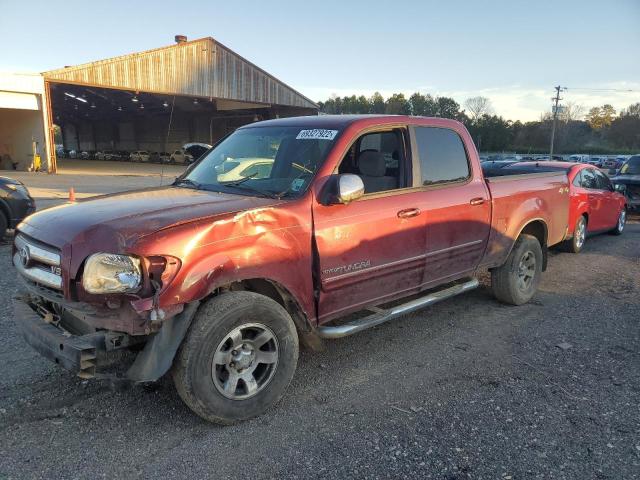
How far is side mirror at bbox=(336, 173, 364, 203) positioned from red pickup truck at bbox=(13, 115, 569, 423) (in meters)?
0.01

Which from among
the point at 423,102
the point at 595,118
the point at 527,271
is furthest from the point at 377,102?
the point at 527,271

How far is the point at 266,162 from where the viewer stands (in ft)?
13.6

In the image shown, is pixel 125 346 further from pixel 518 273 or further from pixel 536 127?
pixel 536 127

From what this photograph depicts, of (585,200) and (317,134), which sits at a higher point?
(317,134)

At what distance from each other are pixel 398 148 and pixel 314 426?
2.45 metres

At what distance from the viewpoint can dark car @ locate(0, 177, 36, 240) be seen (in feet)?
28.5

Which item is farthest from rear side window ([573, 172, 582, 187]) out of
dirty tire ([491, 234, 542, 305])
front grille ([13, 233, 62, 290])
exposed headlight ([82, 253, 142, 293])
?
front grille ([13, 233, 62, 290])

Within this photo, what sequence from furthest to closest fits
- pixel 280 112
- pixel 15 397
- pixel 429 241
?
pixel 280 112, pixel 429 241, pixel 15 397

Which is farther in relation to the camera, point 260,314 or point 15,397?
point 15,397

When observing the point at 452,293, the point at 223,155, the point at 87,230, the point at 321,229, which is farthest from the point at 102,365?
the point at 452,293

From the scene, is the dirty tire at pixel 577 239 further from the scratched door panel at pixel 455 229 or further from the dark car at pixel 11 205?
the dark car at pixel 11 205

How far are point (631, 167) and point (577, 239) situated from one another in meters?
7.05

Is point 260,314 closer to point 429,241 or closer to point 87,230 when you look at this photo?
point 87,230

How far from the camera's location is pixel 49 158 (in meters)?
30.2
